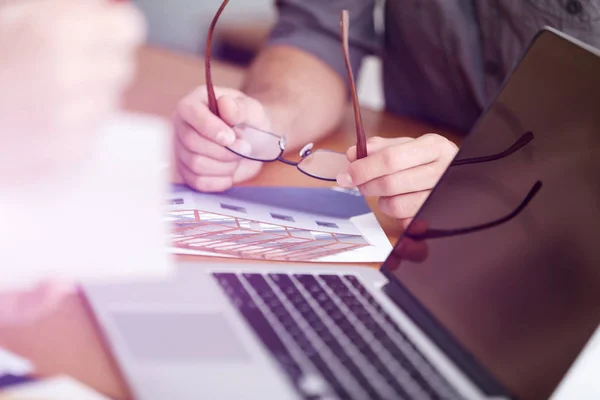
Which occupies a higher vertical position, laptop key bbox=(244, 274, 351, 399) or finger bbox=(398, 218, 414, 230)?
finger bbox=(398, 218, 414, 230)

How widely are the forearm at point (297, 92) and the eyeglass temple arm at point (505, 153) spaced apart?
0.30 meters

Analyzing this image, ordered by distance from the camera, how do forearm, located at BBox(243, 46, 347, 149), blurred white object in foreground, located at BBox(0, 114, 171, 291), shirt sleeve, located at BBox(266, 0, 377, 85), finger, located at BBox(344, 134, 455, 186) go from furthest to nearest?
shirt sleeve, located at BBox(266, 0, 377, 85) → forearm, located at BBox(243, 46, 347, 149) → finger, located at BBox(344, 134, 455, 186) → blurred white object in foreground, located at BBox(0, 114, 171, 291)

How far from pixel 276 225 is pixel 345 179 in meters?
0.08

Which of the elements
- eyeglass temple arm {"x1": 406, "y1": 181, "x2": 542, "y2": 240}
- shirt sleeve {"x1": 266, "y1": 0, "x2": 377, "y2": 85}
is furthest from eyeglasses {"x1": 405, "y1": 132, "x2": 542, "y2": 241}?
shirt sleeve {"x1": 266, "y1": 0, "x2": 377, "y2": 85}

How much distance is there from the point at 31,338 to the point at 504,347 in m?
0.31

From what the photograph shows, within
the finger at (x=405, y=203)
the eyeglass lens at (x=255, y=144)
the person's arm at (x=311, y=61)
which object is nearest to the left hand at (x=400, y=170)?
the finger at (x=405, y=203)

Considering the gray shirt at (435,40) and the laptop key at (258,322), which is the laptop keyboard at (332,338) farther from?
the gray shirt at (435,40)

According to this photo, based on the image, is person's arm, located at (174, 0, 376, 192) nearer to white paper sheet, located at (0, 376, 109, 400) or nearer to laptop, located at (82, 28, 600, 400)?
laptop, located at (82, 28, 600, 400)

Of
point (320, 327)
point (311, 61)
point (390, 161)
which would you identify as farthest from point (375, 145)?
point (311, 61)

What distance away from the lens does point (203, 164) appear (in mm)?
626

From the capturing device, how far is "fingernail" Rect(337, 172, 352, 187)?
582 mm

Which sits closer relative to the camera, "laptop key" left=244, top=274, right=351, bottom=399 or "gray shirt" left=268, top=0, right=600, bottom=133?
"laptop key" left=244, top=274, right=351, bottom=399

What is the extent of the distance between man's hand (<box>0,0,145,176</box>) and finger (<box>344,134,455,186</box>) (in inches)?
9.3

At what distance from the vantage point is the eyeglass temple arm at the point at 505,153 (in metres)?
0.46
